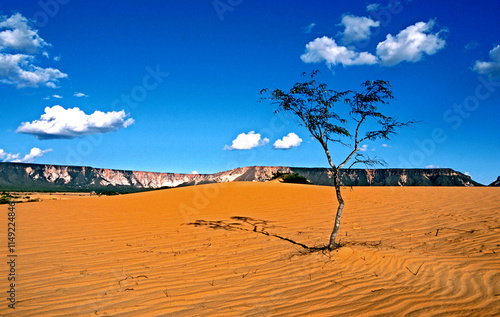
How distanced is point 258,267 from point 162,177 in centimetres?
15901

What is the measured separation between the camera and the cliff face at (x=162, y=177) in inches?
2896

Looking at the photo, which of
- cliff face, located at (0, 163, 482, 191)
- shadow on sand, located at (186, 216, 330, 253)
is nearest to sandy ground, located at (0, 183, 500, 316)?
shadow on sand, located at (186, 216, 330, 253)

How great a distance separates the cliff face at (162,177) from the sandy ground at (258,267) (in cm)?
5459

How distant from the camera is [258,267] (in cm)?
510

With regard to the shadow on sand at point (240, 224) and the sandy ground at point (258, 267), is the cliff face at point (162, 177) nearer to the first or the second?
the shadow on sand at point (240, 224)

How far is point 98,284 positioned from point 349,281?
371cm

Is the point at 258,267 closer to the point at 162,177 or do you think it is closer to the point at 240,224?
the point at 240,224

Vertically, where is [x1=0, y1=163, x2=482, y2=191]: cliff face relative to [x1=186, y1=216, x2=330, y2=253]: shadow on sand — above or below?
above

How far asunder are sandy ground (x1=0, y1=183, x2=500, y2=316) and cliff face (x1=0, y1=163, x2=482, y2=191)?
5459 cm

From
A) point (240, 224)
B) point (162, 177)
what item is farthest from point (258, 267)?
point (162, 177)

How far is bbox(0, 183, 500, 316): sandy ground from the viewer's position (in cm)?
360

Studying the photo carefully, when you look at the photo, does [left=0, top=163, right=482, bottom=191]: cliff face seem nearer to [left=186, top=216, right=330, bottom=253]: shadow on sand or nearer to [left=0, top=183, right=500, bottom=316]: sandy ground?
[left=186, top=216, right=330, bottom=253]: shadow on sand

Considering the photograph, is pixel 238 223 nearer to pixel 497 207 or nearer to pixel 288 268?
pixel 288 268

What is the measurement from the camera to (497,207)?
10.2m
